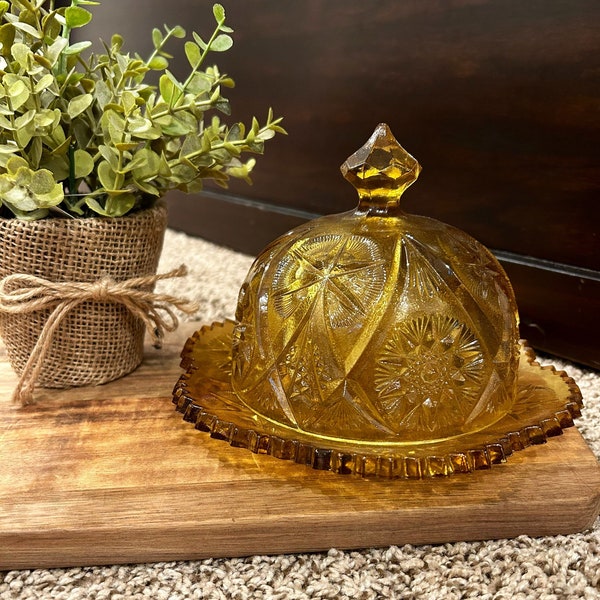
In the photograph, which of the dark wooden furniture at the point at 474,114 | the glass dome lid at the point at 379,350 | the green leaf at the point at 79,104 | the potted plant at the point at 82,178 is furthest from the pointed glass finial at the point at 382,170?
the dark wooden furniture at the point at 474,114

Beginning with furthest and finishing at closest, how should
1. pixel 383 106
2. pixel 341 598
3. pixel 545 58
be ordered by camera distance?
1. pixel 383 106
2. pixel 545 58
3. pixel 341 598

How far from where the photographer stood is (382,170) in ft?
2.04

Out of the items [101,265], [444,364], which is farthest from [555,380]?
[101,265]

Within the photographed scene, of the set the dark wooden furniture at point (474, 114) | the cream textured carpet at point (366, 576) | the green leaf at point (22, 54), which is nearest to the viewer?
the cream textured carpet at point (366, 576)

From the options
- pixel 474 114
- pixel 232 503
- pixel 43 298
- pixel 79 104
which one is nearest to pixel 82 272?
pixel 43 298

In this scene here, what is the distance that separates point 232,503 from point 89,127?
1.28ft

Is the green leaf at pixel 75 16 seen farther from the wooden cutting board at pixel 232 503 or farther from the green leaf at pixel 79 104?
the wooden cutting board at pixel 232 503

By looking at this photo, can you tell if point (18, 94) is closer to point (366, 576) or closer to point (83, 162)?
point (83, 162)

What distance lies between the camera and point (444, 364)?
0.58 meters

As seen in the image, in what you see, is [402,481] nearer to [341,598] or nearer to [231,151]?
[341,598]

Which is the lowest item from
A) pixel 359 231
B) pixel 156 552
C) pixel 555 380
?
pixel 156 552

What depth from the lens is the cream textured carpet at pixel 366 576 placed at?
51cm

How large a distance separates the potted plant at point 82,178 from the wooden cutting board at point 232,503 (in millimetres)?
135

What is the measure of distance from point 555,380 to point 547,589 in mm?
221
